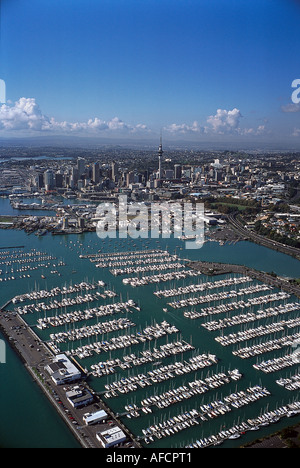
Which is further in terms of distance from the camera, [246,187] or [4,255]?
[246,187]

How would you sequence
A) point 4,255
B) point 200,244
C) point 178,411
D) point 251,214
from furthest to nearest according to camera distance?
point 251,214
point 200,244
point 4,255
point 178,411

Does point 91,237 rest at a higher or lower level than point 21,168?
lower

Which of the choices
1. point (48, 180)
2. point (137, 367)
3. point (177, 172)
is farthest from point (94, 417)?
point (177, 172)

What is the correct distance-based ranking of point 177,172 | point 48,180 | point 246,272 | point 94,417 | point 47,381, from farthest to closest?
1. point 177,172
2. point 48,180
3. point 246,272
4. point 47,381
5. point 94,417

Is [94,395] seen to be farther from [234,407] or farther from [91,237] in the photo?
[91,237]

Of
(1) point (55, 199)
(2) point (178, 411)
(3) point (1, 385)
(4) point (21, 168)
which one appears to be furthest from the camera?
(4) point (21, 168)

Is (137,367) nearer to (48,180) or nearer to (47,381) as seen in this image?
(47,381)

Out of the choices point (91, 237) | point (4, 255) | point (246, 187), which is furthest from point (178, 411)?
point (246, 187)
